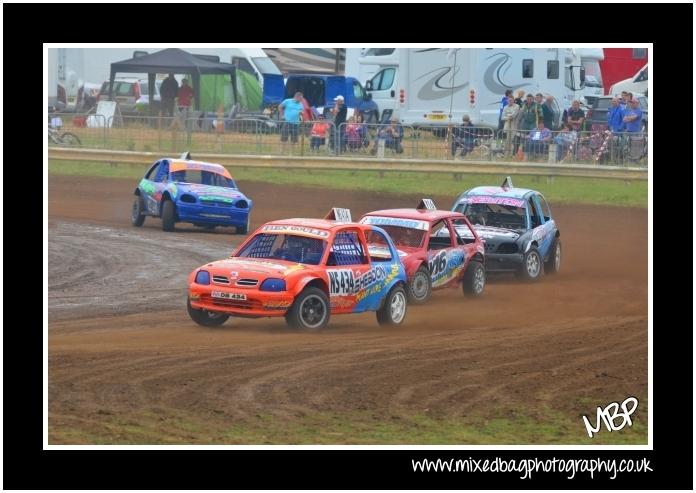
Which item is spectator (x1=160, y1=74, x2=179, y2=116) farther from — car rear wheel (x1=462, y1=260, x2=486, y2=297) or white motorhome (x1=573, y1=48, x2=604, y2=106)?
car rear wheel (x1=462, y1=260, x2=486, y2=297)

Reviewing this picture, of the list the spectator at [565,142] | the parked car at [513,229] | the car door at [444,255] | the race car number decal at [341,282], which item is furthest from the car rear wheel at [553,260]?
the spectator at [565,142]

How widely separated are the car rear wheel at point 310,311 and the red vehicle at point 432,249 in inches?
86.6

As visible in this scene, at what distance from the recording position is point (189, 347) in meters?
13.9

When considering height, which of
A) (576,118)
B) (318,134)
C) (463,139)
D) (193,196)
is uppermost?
(576,118)

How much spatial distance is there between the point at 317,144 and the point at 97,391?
1915 centimetres

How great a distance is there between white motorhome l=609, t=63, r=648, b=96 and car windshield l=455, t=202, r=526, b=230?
16.6m

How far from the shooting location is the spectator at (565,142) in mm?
28641

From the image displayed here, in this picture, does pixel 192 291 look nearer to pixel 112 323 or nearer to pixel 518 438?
pixel 112 323

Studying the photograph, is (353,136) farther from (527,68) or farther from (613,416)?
(613,416)

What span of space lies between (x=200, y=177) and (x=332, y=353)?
1062cm

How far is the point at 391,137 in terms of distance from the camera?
3072 centimetres

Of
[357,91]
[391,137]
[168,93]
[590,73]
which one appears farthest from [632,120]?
[357,91]

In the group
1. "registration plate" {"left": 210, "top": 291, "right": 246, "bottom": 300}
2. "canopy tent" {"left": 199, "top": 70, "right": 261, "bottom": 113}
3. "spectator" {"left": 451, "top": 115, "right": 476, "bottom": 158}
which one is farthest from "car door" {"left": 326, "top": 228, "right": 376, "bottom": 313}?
"canopy tent" {"left": 199, "top": 70, "right": 261, "bottom": 113}

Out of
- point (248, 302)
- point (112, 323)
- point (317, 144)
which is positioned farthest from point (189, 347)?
point (317, 144)
